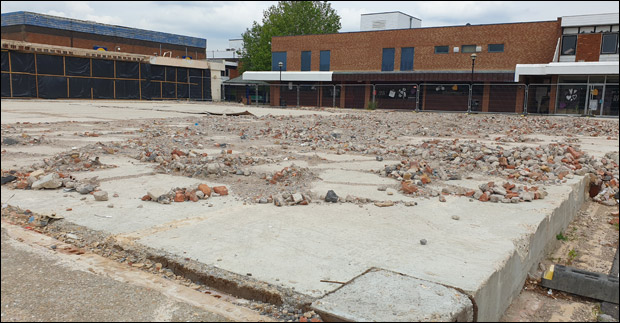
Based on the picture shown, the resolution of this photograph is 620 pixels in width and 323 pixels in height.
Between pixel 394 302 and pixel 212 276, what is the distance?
1180 mm

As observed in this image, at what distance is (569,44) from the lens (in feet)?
110

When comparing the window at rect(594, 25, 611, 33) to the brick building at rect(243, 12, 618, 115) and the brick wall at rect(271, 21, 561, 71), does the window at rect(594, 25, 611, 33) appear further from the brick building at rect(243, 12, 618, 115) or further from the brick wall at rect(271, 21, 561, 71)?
the brick wall at rect(271, 21, 561, 71)

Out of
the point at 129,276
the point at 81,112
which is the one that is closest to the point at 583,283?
the point at 129,276

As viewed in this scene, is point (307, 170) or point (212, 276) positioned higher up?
point (307, 170)

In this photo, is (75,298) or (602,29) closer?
(75,298)

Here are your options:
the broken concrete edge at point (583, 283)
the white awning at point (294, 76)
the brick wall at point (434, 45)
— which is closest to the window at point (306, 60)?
the brick wall at point (434, 45)

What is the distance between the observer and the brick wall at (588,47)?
31938 millimetres

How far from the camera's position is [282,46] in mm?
48219

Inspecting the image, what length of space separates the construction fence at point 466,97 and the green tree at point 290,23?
1894 cm

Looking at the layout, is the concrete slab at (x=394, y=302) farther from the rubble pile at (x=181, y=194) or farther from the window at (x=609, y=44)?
the window at (x=609, y=44)

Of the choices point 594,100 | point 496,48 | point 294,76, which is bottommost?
point 594,100

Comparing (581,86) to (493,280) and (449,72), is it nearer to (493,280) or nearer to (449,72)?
(449,72)

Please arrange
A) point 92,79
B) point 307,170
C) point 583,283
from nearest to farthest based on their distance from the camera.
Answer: point 583,283 → point 307,170 → point 92,79

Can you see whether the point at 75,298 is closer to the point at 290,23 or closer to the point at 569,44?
the point at 569,44
